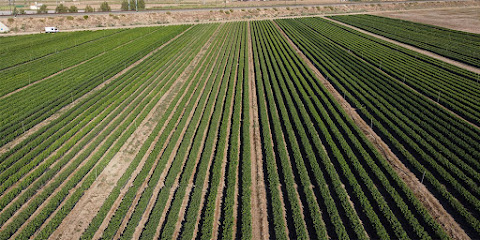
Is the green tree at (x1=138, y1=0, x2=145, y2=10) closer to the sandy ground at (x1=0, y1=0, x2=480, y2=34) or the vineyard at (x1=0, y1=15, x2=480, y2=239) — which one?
the sandy ground at (x1=0, y1=0, x2=480, y2=34)

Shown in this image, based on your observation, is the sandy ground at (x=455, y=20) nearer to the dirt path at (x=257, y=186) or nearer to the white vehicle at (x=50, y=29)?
the dirt path at (x=257, y=186)

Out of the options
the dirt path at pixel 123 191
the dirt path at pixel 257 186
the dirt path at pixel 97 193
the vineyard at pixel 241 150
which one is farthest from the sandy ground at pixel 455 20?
the dirt path at pixel 97 193

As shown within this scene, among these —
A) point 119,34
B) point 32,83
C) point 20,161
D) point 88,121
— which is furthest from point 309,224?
point 119,34

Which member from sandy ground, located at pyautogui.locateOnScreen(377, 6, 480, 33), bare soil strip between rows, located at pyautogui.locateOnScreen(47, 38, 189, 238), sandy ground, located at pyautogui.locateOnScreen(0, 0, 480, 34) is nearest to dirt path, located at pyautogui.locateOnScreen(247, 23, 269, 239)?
bare soil strip between rows, located at pyautogui.locateOnScreen(47, 38, 189, 238)

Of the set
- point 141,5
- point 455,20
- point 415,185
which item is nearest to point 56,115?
point 415,185

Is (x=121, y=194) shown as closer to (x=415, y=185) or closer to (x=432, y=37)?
(x=415, y=185)

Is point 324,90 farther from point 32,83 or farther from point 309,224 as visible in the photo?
point 32,83
